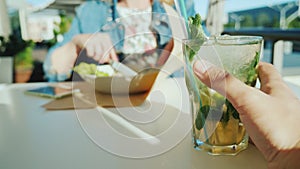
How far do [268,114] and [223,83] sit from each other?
0.06 m

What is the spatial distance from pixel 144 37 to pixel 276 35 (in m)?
0.72

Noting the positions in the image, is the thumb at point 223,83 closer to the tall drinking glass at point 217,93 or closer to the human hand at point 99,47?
the tall drinking glass at point 217,93

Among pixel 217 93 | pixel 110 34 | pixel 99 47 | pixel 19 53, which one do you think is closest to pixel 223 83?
pixel 217 93

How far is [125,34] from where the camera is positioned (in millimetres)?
1273

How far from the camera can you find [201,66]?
32cm

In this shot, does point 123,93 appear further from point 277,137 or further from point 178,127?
point 277,137

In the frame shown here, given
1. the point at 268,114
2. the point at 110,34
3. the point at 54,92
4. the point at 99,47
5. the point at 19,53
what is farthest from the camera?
the point at 19,53

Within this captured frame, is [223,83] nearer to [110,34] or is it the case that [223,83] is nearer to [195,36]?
[195,36]

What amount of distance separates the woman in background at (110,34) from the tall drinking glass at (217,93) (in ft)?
1.71

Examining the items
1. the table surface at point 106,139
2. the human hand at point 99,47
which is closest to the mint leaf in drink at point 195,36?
the table surface at point 106,139

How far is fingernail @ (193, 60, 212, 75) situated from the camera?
12.4 inches

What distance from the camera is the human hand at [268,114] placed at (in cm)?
28

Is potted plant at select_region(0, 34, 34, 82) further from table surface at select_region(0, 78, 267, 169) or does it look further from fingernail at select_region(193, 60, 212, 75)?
fingernail at select_region(193, 60, 212, 75)

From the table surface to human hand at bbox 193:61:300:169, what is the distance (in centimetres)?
5
